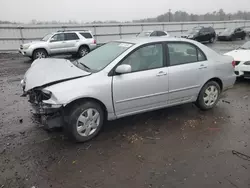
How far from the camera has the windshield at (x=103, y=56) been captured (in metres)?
3.99

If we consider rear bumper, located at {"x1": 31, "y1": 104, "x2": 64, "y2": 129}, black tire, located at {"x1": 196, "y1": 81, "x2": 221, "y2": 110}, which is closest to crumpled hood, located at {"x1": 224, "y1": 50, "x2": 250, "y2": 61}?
black tire, located at {"x1": 196, "y1": 81, "x2": 221, "y2": 110}

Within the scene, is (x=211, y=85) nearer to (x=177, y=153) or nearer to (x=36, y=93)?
(x=177, y=153)

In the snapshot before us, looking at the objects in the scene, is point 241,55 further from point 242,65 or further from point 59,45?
point 59,45

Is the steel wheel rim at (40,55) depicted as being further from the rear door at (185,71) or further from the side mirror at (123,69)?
the side mirror at (123,69)

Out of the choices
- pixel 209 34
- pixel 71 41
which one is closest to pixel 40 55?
pixel 71 41

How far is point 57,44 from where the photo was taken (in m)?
13.0

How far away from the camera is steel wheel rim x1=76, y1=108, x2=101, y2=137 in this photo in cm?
358

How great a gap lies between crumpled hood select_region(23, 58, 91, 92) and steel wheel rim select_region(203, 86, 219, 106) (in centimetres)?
268

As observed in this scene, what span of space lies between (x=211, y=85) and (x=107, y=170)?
10.1ft

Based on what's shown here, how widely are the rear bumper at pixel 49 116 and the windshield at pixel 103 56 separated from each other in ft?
3.16

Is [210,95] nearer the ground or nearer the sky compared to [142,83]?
nearer the ground

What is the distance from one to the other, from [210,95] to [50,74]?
3358mm

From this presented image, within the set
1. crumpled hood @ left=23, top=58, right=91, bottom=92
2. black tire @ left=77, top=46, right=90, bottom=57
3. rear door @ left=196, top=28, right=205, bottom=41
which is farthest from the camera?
rear door @ left=196, top=28, right=205, bottom=41

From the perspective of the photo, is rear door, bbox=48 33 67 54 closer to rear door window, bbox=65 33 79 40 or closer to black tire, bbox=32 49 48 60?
rear door window, bbox=65 33 79 40
